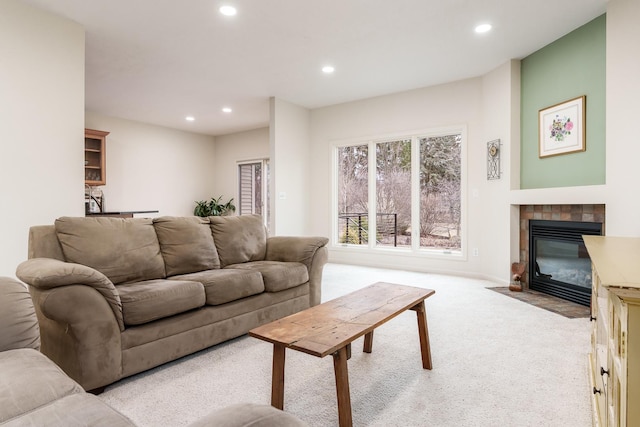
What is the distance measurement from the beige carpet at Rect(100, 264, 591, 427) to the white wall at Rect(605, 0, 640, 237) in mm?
1038

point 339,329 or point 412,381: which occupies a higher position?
point 339,329

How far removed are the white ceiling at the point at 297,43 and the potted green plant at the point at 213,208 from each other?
9.75 ft

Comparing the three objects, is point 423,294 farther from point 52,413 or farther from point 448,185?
point 448,185

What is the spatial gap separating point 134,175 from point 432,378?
22.5 ft

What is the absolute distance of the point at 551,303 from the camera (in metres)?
3.57

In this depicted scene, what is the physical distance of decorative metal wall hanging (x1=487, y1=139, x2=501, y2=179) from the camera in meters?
4.40

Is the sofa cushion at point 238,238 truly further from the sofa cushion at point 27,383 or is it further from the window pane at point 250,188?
the window pane at point 250,188

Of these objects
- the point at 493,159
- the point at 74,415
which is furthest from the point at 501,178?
the point at 74,415

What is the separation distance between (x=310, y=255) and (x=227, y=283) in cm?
93

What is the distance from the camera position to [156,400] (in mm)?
1802

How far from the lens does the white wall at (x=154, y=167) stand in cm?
676

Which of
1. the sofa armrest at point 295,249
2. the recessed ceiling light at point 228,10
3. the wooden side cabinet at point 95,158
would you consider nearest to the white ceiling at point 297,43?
the recessed ceiling light at point 228,10

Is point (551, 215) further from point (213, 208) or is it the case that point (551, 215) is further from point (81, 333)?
point (213, 208)

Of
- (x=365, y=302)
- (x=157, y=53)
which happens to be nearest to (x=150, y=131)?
(x=157, y=53)
